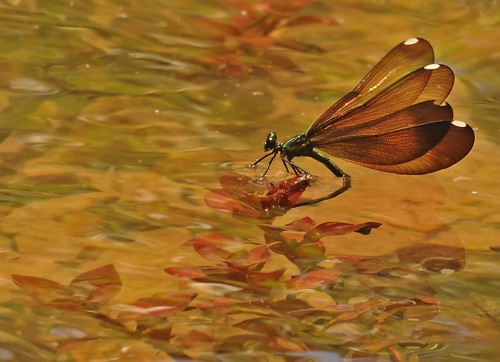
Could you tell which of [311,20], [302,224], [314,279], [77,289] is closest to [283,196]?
[302,224]

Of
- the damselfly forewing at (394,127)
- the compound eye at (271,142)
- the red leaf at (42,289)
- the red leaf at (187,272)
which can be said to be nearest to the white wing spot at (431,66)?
the damselfly forewing at (394,127)

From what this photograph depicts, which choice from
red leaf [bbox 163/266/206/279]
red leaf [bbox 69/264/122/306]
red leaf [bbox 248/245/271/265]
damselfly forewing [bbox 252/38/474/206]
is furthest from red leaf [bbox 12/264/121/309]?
damselfly forewing [bbox 252/38/474/206]

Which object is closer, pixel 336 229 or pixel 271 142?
pixel 336 229

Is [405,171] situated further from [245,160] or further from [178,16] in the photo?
[178,16]

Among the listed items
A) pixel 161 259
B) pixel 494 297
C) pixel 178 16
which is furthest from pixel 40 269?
pixel 178 16

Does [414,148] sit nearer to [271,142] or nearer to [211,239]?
[271,142]
